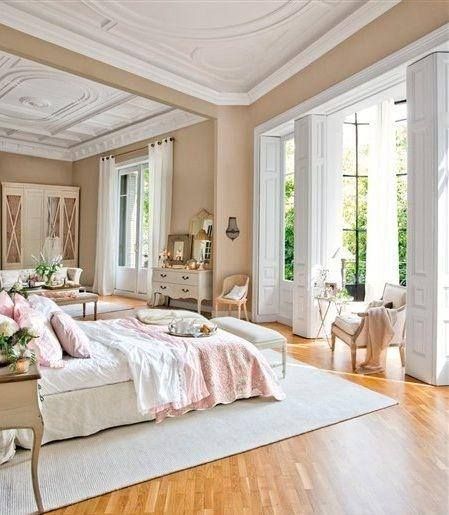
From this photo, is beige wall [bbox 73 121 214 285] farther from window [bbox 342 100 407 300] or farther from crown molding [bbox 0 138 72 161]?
window [bbox 342 100 407 300]

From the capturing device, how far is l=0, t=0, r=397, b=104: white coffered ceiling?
14.4ft

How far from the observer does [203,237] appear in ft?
24.3

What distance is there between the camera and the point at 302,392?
145 inches

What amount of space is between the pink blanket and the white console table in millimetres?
3338

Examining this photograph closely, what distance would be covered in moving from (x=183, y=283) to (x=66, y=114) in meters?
4.32

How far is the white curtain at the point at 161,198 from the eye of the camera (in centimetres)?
829

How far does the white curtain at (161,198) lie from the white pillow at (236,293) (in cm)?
208

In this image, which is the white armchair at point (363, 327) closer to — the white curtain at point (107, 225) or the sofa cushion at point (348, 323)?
the sofa cushion at point (348, 323)

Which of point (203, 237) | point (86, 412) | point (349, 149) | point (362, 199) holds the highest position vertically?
point (349, 149)

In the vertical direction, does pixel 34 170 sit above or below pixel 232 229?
above

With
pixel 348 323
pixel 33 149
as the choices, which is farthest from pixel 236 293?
pixel 33 149

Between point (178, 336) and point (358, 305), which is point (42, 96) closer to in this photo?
point (178, 336)

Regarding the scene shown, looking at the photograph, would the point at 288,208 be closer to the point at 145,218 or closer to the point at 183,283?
the point at 183,283

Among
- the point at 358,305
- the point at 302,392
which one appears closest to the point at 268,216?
the point at 358,305
